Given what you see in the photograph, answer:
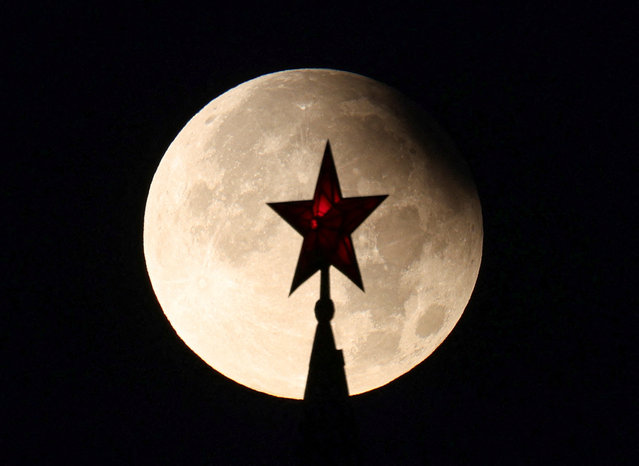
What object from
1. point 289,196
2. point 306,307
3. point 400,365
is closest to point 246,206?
point 289,196

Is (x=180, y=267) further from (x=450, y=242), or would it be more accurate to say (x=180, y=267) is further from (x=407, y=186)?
(x=450, y=242)

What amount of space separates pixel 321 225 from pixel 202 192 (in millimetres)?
1271

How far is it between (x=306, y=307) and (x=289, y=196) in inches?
42.2

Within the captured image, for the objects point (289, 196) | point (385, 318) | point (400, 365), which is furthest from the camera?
point (400, 365)

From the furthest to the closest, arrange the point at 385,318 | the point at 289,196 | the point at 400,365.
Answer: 1. the point at 400,365
2. the point at 385,318
3. the point at 289,196

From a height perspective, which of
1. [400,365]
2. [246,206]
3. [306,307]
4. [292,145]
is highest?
[292,145]

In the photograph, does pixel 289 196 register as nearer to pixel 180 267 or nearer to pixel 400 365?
pixel 180 267

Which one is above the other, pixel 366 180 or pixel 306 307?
pixel 366 180

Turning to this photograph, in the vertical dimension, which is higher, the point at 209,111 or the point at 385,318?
the point at 209,111

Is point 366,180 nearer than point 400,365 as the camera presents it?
Yes

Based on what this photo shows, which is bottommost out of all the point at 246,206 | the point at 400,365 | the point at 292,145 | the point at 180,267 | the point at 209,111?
the point at 400,365

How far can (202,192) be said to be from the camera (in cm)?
474

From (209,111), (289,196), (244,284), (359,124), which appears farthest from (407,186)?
(209,111)

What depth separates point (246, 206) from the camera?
177 inches
